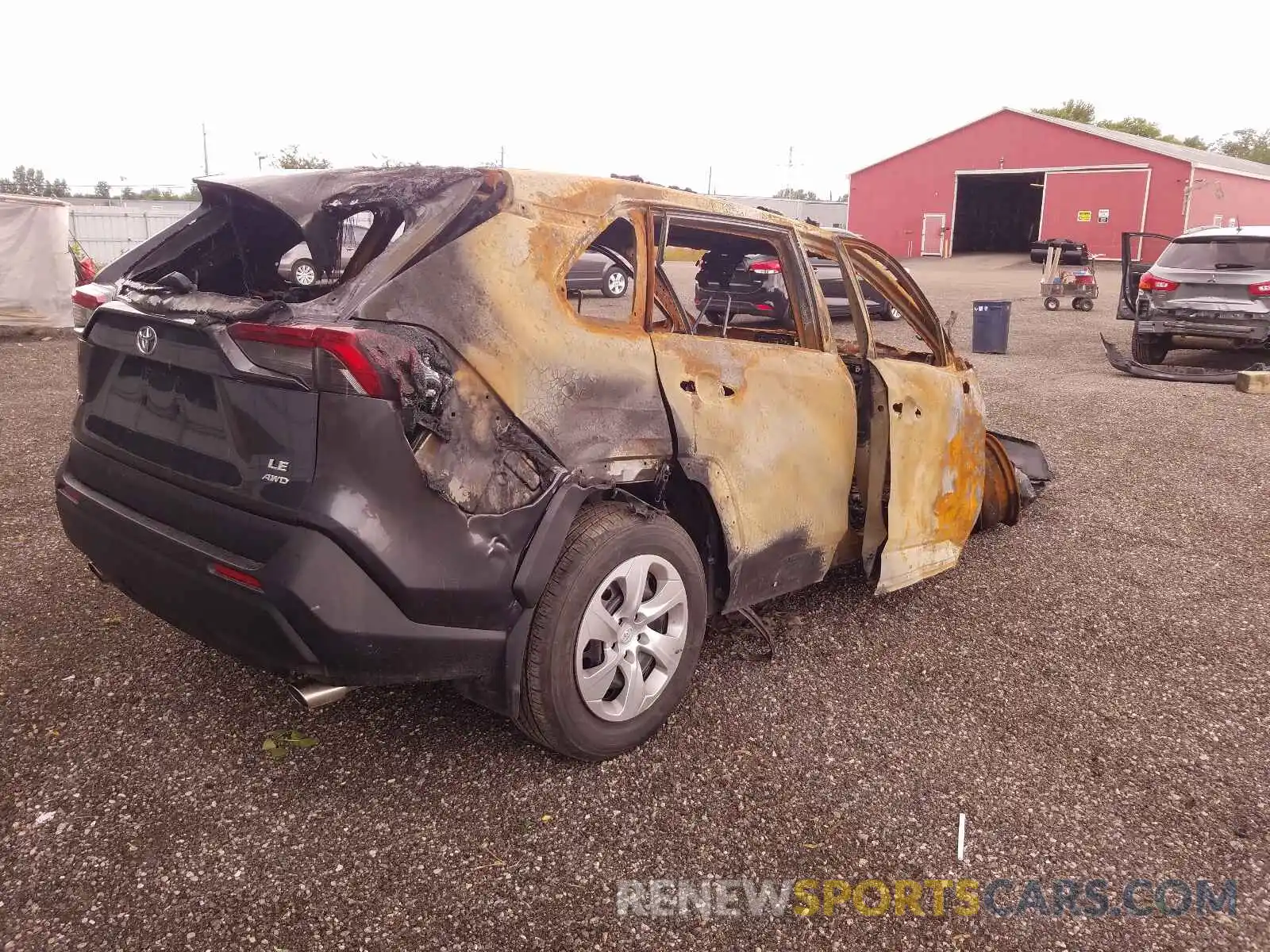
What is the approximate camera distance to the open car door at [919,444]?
12.3 ft

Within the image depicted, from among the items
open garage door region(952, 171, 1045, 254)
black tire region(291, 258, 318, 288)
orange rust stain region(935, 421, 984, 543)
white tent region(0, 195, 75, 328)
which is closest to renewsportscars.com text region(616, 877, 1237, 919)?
orange rust stain region(935, 421, 984, 543)

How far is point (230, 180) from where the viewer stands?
2.72m

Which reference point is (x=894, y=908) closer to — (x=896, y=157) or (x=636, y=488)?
(x=636, y=488)

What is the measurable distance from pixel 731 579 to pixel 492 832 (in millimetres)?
1185

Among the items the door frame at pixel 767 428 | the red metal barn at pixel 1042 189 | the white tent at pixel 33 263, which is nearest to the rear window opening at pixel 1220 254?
the door frame at pixel 767 428

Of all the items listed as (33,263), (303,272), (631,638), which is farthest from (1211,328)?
(33,263)

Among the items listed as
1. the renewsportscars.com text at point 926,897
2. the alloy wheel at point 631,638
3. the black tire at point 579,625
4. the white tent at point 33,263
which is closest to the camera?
the renewsportscars.com text at point 926,897

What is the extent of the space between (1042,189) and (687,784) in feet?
116

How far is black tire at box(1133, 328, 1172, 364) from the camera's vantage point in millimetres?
10914

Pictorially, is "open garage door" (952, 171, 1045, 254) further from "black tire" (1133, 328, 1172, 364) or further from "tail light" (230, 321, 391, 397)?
"tail light" (230, 321, 391, 397)

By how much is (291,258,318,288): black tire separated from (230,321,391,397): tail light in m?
0.77

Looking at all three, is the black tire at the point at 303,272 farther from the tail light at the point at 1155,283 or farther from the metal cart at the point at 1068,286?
the metal cart at the point at 1068,286

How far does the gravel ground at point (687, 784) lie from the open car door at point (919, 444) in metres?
0.35

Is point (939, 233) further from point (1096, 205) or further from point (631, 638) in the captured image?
point (631, 638)
